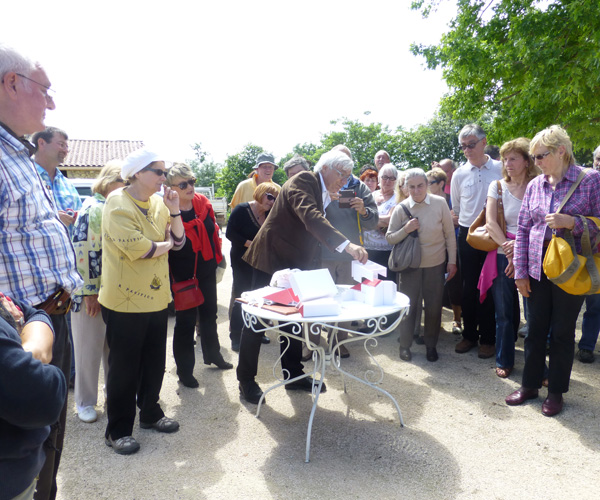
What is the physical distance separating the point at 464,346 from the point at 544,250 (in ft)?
5.71

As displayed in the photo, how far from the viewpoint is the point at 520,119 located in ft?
26.7

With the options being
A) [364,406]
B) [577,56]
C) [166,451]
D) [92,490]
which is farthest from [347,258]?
[577,56]

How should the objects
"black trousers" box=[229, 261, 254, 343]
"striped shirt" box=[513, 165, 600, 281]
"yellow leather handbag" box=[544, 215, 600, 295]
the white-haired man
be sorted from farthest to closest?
"black trousers" box=[229, 261, 254, 343], "striped shirt" box=[513, 165, 600, 281], "yellow leather handbag" box=[544, 215, 600, 295], the white-haired man

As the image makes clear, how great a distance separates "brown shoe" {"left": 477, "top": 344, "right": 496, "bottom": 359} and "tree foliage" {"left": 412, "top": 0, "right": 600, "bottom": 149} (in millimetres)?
4243

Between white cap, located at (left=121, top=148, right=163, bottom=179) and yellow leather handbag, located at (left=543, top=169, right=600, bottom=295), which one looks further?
yellow leather handbag, located at (left=543, top=169, right=600, bottom=295)

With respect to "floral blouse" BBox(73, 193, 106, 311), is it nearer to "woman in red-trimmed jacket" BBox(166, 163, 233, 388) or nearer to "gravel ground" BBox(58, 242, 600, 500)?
"woman in red-trimmed jacket" BBox(166, 163, 233, 388)

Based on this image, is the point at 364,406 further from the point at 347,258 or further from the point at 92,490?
the point at 92,490

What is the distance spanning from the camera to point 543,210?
128 inches

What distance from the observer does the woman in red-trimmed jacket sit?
12.5ft

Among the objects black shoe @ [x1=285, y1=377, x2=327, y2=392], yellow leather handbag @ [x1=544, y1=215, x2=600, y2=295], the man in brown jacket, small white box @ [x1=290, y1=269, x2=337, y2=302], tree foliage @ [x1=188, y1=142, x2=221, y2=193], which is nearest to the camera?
small white box @ [x1=290, y1=269, x2=337, y2=302]

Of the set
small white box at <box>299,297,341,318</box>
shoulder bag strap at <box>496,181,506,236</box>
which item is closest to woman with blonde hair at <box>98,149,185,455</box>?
small white box at <box>299,297,341,318</box>

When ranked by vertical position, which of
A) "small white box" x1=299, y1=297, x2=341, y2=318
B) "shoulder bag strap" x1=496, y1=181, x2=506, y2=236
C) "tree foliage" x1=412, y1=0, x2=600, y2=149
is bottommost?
"small white box" x1=299, y1=297, x2=341, y2=318

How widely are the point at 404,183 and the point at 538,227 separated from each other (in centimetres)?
183

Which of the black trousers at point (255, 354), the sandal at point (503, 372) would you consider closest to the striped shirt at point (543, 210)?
the sandal at point (503, 372)
